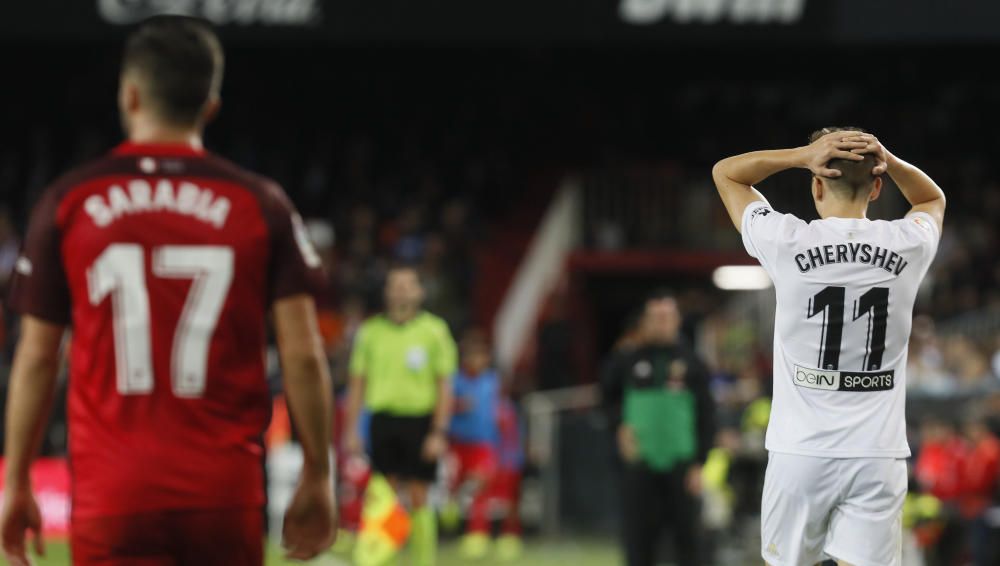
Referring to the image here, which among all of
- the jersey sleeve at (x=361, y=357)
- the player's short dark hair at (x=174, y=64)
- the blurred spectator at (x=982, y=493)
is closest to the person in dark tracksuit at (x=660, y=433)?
the jersey sleeve at (x=361, y=357)

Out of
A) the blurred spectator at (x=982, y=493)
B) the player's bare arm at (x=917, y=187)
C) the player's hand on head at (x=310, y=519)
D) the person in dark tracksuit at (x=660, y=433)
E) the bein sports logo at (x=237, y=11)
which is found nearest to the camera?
the player's hand on head at (x=310, y=519)

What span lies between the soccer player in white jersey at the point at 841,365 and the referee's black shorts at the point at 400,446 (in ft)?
18.0

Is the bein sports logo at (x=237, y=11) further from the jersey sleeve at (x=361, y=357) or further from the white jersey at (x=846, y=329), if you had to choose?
the white jersey at (x=846, y=329)

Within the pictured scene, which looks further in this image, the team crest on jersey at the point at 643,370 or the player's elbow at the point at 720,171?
the team crest on jersey at the point at 643,370

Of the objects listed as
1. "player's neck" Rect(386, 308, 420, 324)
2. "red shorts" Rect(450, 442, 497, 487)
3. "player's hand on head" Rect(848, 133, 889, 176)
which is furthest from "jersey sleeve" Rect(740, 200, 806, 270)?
"red shorts" Rect(450, 442, 497, 487)

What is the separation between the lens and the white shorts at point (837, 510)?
15.7 ft

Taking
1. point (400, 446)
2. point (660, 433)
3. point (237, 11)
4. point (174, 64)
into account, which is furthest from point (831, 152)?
point (237, 11)

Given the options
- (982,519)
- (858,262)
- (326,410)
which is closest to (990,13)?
(982,519)

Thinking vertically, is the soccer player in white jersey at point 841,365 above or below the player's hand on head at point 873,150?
below

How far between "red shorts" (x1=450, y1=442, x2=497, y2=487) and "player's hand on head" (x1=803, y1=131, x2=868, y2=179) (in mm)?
9246

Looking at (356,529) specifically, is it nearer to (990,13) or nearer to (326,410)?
(990,13)

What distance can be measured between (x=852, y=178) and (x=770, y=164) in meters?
0.31

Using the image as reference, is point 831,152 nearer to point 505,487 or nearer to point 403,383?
point 403,383

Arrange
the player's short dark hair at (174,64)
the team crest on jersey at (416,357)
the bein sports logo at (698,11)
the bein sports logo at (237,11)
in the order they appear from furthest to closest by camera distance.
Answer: the bein sports logo at (698,11) → the bein sports logo at (237,11) → the team crest on jersey at (416,357) → the player's short dark hair at (174,64)
